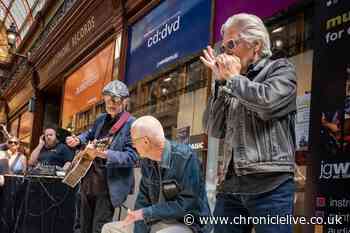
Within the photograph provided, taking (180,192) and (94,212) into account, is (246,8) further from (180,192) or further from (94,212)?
(180,192)

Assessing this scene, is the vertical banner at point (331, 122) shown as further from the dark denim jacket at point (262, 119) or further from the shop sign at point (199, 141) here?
the shop sign at point (199, 141)

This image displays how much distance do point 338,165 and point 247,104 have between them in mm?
1017

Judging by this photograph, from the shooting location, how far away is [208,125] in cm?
216

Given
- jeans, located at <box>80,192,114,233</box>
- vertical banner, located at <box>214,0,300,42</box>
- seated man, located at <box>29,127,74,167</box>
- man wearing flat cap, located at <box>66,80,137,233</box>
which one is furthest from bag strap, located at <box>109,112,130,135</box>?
seated man, located at <box>29,127,74,167</box>

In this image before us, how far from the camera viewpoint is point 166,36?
5.70 metres

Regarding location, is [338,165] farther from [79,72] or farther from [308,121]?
[79,72]

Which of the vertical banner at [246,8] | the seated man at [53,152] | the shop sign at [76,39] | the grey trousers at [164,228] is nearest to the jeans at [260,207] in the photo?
the grey trousers at [164,228]

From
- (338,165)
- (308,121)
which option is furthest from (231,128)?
(308,121)

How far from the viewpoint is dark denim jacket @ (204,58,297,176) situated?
72.5 inches

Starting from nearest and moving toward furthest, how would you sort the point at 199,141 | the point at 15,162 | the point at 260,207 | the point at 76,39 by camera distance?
the point at 260,207 < the point at 199,141 < the point at 15,162 < the point at 76,39

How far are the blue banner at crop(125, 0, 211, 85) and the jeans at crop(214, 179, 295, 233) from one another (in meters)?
3.00

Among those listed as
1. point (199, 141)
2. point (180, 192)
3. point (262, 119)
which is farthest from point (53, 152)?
point (262, 119)

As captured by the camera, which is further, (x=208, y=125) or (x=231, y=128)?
(x=208, y=125)

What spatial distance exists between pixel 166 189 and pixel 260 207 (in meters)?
0.68
